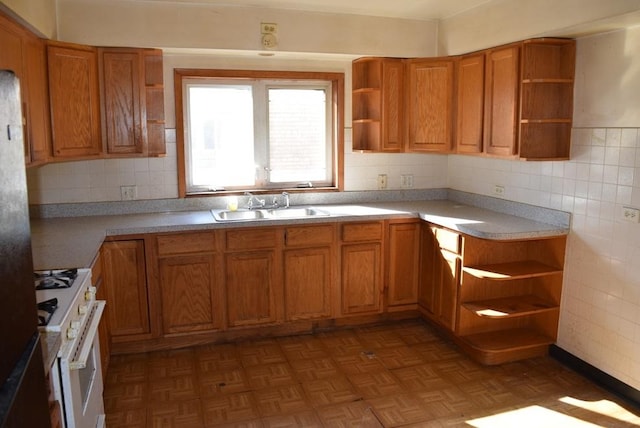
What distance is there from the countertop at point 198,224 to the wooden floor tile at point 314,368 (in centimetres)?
97

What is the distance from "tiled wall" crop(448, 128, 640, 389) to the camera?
2.93m

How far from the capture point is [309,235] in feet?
12.4

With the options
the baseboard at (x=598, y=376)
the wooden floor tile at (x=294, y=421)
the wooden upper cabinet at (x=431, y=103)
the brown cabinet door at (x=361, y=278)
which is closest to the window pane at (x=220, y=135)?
the brown cabinet door at (x=361, y=278)

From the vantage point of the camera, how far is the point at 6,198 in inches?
34.1

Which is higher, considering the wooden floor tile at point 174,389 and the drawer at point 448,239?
the drawer at point 448,239

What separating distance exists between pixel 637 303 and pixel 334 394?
179 cm

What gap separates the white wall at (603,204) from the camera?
291cm

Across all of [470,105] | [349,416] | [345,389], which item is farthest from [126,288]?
[470,105]

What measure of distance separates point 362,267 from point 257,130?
54.3 inches

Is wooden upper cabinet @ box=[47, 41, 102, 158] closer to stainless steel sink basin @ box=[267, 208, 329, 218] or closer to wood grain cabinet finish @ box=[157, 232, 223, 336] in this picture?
wood grain cabinet finish @ box=[157, 232, 223, 336]

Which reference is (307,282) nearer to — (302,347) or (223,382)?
(302,347)

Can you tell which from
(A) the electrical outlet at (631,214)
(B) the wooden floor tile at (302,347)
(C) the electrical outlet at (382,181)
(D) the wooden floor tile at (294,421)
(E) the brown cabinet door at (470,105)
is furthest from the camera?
(C) the electrical outlet at (382,181)

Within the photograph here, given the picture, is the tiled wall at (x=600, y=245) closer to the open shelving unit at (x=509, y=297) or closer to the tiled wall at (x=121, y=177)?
the open shelving unit at (x=509, y=297)

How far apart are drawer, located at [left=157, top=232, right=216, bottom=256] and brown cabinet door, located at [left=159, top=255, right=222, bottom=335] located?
0.16ft
